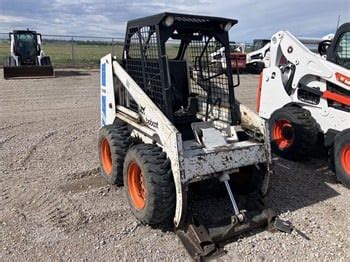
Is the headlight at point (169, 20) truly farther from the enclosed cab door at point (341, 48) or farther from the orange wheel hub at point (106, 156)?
the enclosed cab door at point (341, 48)

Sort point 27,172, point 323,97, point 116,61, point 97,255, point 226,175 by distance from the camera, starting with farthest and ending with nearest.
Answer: point 323,97
point 27,172
point 116,61
point 226,175
point 97,255

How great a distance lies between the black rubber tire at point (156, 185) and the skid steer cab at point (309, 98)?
2.71m

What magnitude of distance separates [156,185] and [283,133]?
3.31 metres

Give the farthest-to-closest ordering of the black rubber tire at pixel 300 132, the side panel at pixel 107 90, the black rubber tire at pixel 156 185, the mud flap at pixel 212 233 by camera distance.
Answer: the black rubber tire at pixel 300 132 < the side panel at pixel 107 90 < the black rubber tire at pixel 156 185 < the mud flap at pixel 212 233

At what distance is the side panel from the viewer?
4941 mm

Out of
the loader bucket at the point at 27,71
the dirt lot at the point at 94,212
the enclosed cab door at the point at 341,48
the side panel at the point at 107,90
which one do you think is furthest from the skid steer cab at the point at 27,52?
the enclosed cab door at the point at 341,48

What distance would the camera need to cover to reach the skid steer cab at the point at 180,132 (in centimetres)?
357

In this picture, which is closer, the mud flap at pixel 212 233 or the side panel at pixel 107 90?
the mud flap at pixel 212 233

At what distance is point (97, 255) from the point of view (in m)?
3.43

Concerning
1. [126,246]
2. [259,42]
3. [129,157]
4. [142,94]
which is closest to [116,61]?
[142,94]

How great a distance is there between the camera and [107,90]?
514 cm

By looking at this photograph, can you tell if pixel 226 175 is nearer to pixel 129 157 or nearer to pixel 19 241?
pixel 129 157

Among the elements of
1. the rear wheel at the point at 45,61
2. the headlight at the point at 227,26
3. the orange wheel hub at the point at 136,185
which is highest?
the headlight at the point at 227,26

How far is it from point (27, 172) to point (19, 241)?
183 centimetres
